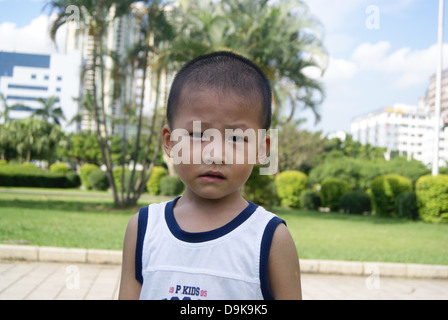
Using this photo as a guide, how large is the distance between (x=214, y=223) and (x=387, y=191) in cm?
1609

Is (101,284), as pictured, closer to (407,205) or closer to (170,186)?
(407,205)

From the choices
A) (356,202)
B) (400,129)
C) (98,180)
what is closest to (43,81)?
(98,180)

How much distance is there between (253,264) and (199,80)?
537 mm

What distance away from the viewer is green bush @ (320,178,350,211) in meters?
18.8

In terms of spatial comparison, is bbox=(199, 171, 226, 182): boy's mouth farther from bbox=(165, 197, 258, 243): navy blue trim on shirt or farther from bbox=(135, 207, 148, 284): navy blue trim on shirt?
bbox=(135, 207, 148, 284): navy blue trim on shirt

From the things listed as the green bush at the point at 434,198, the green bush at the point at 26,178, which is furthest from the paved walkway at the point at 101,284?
the green bush at the point at 26,178

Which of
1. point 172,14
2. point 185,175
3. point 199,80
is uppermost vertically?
point 172,14

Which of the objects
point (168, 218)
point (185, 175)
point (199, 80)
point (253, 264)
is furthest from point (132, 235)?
point (199, 80)

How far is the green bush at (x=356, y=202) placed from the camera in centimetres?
1753

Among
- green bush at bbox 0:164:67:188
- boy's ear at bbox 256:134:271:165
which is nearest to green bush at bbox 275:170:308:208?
green bush at bbox 0:164:67:188

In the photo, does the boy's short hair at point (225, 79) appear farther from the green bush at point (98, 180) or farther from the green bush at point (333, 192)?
the green bush at point (98, 180)

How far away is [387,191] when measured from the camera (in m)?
16.0

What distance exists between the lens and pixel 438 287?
5.32m

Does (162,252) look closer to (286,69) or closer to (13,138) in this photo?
(286,69)
